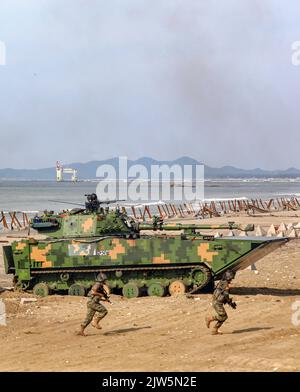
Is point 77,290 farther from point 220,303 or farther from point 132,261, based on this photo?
point 220,303

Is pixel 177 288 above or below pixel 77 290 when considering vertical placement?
above

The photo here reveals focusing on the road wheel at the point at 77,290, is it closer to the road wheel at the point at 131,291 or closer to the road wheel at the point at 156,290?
the road wheel at the point at 131,291

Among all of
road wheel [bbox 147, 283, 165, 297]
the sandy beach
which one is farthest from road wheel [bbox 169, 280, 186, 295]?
the sandy beach

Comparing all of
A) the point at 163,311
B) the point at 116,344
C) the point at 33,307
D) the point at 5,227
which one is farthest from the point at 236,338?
the point at 5,227

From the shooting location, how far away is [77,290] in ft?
75.3

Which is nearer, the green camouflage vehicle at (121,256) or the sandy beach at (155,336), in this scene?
the sandy beach at (155,336)

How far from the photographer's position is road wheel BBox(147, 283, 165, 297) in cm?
2227

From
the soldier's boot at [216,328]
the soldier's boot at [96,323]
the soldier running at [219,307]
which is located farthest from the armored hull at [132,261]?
the soldier's boot at [216,328]

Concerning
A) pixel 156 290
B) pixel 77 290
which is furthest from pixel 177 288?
pixel 77 290

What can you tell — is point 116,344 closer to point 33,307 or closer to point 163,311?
point 163,311

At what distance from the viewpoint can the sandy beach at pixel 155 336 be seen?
45.0ft

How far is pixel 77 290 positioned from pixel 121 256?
170 cm

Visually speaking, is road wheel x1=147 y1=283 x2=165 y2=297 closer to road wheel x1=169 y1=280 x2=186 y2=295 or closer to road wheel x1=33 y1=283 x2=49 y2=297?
road wheel x1=169 y1=280 x2=186 y2=295
